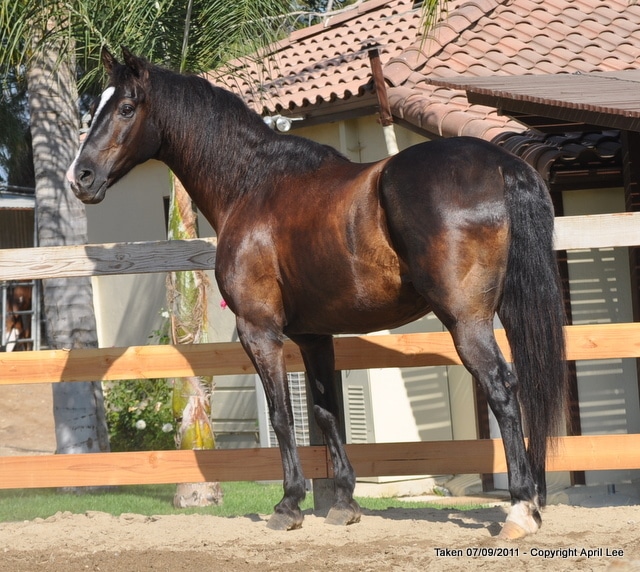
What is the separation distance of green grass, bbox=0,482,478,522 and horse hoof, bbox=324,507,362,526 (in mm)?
2650

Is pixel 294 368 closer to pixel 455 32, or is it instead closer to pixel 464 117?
pixel 464 117

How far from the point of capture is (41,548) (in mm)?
4434

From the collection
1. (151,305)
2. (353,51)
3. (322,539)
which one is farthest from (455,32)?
(322,539)

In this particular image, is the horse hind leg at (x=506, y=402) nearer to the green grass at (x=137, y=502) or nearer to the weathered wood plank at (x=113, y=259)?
the weathered wood plank at (x=113, y=259)

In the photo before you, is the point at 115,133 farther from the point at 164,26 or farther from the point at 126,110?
the point at 164,26

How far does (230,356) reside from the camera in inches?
210

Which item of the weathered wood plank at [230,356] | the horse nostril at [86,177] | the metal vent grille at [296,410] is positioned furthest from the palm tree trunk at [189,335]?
the horse nostril at [86,177]

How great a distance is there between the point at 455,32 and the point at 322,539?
273 inches

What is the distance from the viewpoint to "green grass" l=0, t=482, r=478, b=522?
7855 millimetres

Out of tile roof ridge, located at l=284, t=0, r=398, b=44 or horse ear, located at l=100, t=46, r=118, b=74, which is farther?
tile roof ridge, located at l=284, t=0, r=398, b=44

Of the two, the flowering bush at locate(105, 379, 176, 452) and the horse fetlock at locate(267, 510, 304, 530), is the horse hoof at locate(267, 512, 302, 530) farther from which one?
the flowering bush at locate(105, 379, 176, 452)

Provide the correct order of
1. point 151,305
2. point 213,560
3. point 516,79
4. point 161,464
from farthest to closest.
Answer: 1. point 151,305
2. point 516,79
3. point 161,464
4. point 213,560

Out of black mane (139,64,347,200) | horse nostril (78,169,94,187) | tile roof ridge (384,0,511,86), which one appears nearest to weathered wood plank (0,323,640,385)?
black mane (139,64,347,200)

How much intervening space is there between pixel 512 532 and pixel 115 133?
271cm
